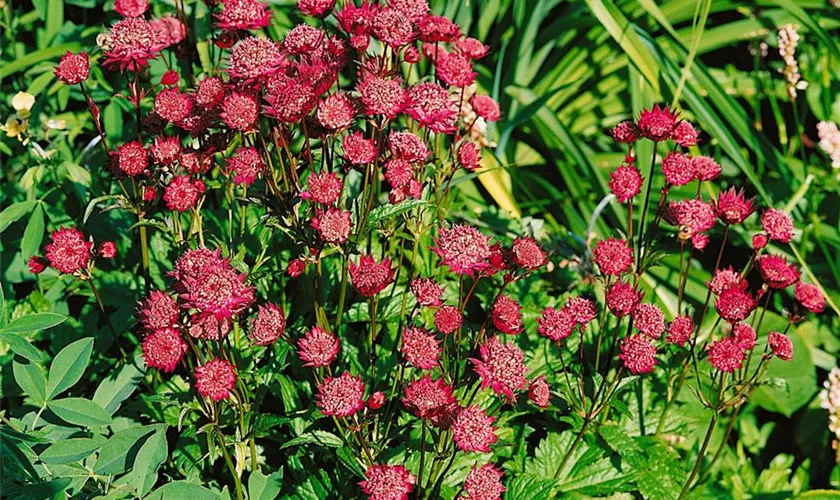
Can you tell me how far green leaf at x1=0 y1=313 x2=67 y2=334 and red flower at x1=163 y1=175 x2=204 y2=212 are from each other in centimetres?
29

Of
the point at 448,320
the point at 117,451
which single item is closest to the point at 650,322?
the point at 448,320

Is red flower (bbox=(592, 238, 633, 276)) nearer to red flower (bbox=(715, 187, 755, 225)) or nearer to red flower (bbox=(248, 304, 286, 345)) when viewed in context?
red flower (bbox=(715, 187, 755, 225))

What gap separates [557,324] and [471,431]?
14.5 inches

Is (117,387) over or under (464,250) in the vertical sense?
under

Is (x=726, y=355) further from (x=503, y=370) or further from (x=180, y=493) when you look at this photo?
(x=180, y=493)

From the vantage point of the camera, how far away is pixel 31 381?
1.48 m

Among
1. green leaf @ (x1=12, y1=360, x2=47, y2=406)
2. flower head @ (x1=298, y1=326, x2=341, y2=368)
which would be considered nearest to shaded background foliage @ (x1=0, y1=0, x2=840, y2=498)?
green leaf @ (x1=12, y1=360, x2=47, y2=406)

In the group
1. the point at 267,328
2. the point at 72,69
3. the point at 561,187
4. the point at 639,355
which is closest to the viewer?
the point at 267,328

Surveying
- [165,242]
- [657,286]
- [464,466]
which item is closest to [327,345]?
[464,466]

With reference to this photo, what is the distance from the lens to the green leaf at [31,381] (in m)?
1.47

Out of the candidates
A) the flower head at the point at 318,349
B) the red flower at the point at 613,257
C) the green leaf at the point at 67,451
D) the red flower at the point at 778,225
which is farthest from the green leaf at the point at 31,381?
the red flower at the point at 778,225

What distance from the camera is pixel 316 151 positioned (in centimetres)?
183

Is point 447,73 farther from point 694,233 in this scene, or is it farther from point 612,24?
point 612,24

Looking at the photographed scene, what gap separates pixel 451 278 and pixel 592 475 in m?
0.68
